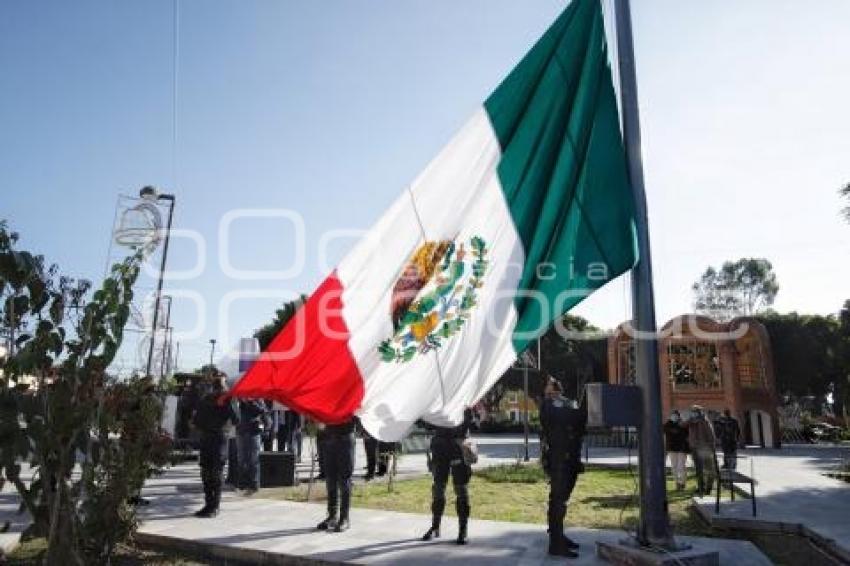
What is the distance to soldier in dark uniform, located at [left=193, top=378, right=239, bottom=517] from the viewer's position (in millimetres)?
10238

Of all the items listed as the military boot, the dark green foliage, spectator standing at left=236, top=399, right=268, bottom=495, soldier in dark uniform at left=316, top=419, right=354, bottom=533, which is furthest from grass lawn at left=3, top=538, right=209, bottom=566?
the dark green foliage

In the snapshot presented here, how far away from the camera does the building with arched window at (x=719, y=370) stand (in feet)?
111

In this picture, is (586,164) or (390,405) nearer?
(390,405)

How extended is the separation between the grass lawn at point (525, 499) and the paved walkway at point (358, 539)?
1134mm

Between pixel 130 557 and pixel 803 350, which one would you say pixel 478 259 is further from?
pixel 803 350

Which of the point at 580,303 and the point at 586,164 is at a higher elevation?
the point at 586,164

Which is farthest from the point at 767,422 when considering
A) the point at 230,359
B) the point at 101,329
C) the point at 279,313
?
the point at 101,329

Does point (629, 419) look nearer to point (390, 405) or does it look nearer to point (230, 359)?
point (390, 405)

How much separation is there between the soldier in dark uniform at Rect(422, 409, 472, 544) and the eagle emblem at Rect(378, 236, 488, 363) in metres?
2.59

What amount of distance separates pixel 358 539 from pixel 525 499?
538cm

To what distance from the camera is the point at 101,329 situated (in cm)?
534

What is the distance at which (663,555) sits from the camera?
20.2 feet

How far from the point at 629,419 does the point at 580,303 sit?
4.47ft

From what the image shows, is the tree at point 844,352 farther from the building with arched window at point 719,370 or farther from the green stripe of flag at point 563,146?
the green stripe of flag at point 563,146
